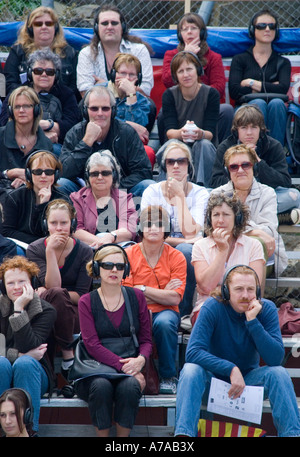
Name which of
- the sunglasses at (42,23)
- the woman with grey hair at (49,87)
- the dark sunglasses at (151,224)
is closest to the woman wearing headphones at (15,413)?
the dark sunglasses at (151,224)

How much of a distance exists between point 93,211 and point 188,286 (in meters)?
0.96

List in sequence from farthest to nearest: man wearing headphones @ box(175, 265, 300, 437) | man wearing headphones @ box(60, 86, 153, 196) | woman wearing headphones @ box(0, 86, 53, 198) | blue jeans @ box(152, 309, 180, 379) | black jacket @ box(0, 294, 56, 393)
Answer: woman wearing headphones @ box(0, 86, 53, 198), man wearing headphones @ box(60, 86, 153, 196), blue jeans @ box(152, 309, 180, 379), black jacket @ box(0, 294, 56, 393), man wearing headphones @ box(175, 265, 300, 437)

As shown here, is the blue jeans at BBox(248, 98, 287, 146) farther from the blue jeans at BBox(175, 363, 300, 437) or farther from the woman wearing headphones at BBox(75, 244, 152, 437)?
the blue jeans at BBox(175, 363, 300, 437)

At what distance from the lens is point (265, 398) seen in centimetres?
495

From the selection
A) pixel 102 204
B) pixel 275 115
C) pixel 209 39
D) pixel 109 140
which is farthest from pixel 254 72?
pixel 102 204

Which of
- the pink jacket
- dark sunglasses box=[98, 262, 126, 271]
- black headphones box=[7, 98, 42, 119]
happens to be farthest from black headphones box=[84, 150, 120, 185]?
dark sunglasses box=[98, 262, 126, 271]

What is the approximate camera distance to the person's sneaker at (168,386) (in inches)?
206

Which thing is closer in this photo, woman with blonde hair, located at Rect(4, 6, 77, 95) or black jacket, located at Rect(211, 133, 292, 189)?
black jacket, located at Rect(211, 133, 292, 189)

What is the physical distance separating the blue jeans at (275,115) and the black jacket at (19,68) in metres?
1.78

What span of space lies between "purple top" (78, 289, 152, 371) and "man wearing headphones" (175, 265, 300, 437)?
0.31 metres

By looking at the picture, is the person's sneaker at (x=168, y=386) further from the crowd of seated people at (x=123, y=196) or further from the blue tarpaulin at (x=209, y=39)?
the blue tarpaulin at (x=209, y=39)

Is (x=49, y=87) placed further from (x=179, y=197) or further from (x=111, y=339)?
(x=111, y=339)

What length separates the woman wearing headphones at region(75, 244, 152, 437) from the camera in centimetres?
488

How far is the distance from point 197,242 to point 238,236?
0.29 metres
